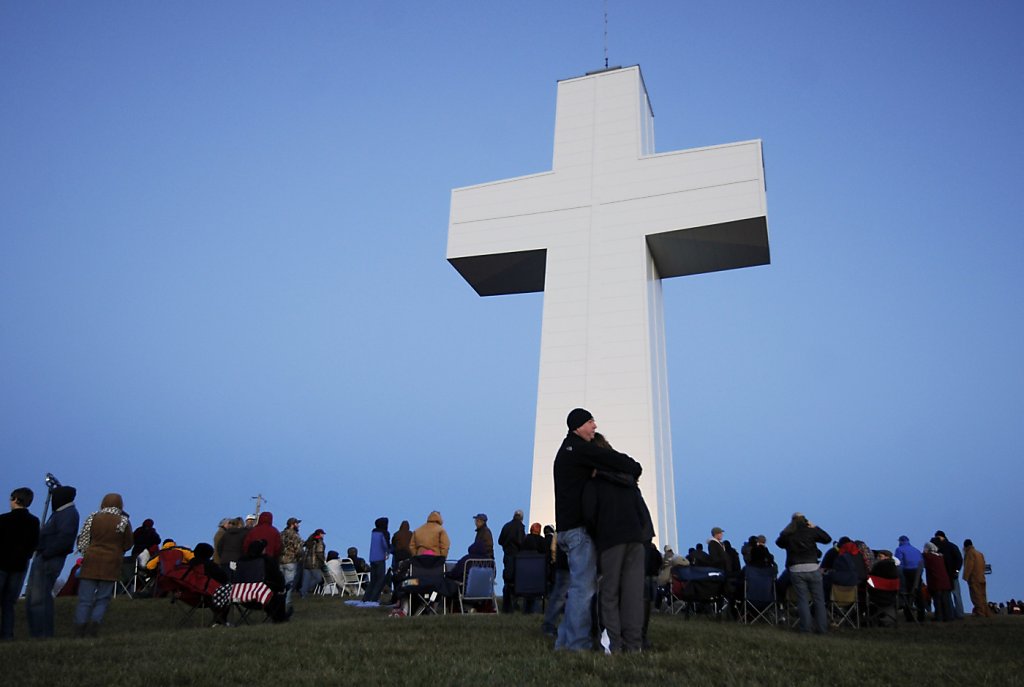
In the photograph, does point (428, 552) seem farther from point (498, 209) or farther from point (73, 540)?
point (498, 209)

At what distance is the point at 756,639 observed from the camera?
7.22m

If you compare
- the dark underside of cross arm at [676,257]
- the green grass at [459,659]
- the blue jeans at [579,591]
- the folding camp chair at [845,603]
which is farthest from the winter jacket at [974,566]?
the blue jeans at [579,591]

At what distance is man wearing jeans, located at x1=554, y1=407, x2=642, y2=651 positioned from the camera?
625cm

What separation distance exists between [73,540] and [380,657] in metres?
4.65

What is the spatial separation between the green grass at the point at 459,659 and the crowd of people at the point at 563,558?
57cm

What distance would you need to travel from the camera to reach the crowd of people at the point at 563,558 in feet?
20.5

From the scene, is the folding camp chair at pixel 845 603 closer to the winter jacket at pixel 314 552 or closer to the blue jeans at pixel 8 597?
the winter jacket at pixel 314 552

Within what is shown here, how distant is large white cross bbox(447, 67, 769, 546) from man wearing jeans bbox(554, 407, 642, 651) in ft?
22.5

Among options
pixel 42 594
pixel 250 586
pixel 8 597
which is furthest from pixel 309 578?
pixel 8 597

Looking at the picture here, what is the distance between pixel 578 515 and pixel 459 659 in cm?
140

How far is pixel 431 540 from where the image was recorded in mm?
11695

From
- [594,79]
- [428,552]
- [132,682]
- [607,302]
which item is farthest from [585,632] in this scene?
[594,79]

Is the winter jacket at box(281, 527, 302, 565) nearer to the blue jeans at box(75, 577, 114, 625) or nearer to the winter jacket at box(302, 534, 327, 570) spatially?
the winter jacket at box(302, 534, 327, 570)

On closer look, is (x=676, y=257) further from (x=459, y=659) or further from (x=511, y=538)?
(x=459, y=659)
